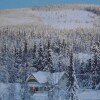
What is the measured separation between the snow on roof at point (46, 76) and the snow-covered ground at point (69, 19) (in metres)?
3.51

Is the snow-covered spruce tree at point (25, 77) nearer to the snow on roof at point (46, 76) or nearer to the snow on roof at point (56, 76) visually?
the snow on roof at point (46, 76)

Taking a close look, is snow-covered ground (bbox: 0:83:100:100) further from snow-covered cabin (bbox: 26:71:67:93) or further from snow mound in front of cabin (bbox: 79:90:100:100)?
snow-covered cabin (bbox: 26:71:67:93)

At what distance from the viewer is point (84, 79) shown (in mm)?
20297

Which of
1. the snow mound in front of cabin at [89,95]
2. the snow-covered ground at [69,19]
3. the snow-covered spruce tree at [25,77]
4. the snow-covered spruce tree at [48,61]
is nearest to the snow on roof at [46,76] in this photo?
the snow-covered spruce tree at [48,61]

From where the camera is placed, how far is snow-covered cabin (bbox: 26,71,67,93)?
57.3ft

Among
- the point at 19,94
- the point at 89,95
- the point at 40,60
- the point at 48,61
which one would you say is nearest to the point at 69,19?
the point at 40,60

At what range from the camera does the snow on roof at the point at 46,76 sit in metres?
17.5

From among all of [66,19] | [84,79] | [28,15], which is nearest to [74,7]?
[28,15]

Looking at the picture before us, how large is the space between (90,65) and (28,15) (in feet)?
12.4

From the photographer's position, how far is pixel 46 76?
61.0 ft

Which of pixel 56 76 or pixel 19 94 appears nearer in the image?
pixel 19 94

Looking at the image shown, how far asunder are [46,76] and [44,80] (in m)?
0.50

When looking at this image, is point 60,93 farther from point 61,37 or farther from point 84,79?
point 61,37

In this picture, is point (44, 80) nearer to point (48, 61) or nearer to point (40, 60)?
point (48, 61)
